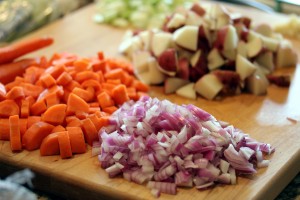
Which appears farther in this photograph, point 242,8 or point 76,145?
point 242,8

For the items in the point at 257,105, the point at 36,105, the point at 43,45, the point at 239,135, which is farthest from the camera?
the point at 43,45

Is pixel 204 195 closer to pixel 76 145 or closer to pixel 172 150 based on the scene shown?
pixel 172 150

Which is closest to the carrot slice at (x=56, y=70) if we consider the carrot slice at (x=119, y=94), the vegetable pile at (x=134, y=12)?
the carrot slice at (x=119, y=94)

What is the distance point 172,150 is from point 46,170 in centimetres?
44

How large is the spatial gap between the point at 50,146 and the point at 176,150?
1.49ft

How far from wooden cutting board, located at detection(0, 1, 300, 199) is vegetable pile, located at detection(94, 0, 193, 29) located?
661 mm

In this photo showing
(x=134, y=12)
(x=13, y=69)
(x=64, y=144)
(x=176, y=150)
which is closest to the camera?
(x=176, y=150)

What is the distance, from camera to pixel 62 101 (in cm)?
211

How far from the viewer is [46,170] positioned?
1.87m

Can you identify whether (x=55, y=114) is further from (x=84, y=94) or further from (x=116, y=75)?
(x=116, y=75)

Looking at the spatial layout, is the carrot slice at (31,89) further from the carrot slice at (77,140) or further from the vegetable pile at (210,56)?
the vegetable pile at (210,56)

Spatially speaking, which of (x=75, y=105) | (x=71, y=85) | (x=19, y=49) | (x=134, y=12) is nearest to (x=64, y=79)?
(x=71, y=85)

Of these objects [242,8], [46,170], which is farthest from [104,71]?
[242,8]

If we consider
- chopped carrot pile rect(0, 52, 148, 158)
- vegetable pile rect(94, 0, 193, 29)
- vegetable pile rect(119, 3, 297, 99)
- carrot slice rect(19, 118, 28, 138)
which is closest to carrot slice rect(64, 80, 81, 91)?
chopped carrot pile rect(0, 52, 148, 158)
